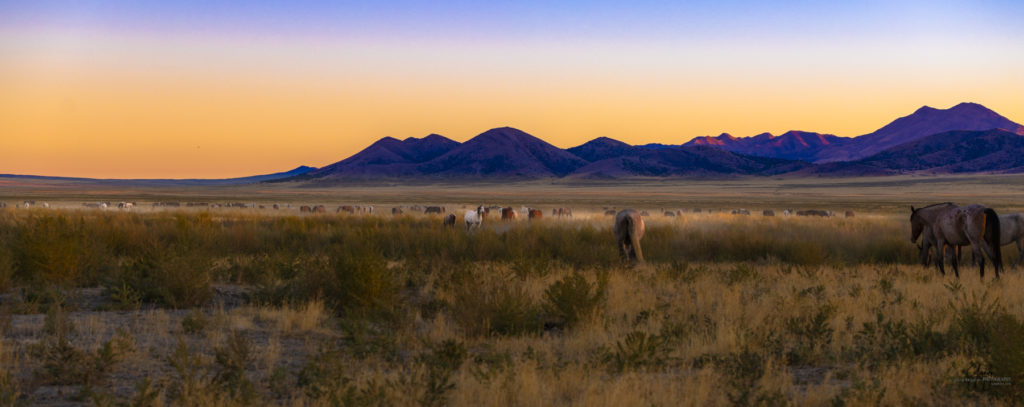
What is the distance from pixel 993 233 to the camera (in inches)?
560

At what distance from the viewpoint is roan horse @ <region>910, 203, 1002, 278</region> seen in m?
14.1

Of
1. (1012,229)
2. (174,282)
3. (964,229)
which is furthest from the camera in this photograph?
(1012,229)

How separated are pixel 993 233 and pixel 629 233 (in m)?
7.42

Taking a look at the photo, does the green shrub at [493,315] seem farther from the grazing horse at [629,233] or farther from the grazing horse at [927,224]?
the grazing horse at [927,224]

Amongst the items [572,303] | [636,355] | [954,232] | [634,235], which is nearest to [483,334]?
[572,303]

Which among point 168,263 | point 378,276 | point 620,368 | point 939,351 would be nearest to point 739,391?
point 620,368

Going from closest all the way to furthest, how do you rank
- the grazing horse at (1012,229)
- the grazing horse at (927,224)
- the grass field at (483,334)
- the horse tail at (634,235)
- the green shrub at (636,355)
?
1. the grass field at (483,334)
2. the green shrub at (636,355)
3. the grazing horse at (927,224)
4. the grazing horse at (1012,229)
5. the horse tail at (634,235)

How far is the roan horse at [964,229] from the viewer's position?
46.2 ft

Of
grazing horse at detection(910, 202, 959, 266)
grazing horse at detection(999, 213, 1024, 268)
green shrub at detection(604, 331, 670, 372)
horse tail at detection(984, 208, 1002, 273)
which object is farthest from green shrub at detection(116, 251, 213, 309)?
grazing horse at detection(999, 213, 1024, 268)

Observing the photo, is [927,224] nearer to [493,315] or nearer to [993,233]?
[993,233]

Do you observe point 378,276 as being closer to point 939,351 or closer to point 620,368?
point 620,368

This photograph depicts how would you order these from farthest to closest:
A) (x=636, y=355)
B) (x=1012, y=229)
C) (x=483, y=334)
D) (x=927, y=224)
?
(x=1012, y=229) < (x=927, y=224) < (x=483, y=334) < (x=636, y=355)

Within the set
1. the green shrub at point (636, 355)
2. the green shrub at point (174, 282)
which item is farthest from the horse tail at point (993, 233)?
the green shrub at point (174, 282)

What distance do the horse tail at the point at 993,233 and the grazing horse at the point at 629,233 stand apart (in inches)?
276
